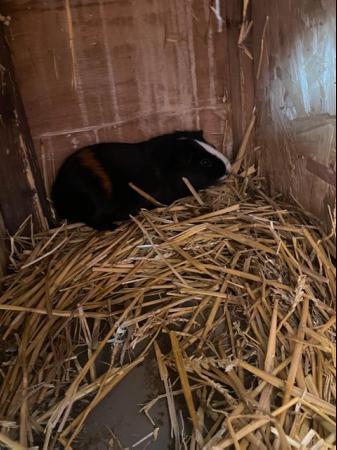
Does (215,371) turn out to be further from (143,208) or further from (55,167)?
(55,167)

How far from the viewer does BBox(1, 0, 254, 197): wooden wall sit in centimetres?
171

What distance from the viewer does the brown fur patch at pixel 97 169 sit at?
1.81 meters

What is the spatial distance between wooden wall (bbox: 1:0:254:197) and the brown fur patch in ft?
0.36

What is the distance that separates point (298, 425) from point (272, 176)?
929mm

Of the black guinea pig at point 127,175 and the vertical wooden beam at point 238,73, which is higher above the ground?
the vertical wooden beam at point 238,73

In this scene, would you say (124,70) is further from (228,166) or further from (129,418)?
(129,418)

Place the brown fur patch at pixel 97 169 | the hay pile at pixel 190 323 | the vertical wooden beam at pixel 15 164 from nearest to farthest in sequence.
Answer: the hay pile at pixel 190 323 < the vertical wooden beam at pixel 15 164 < the brown fur patch at pixel 97 169

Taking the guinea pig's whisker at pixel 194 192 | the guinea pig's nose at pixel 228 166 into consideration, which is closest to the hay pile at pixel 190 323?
the guinea pig's whisker at pixel 194 192

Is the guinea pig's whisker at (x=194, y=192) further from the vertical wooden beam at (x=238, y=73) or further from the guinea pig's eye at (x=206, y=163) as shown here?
the vertical wooden beam at (x=238, y=73)

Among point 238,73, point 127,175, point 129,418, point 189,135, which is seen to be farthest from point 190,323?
point 238,73

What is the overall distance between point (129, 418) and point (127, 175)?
0.92 meters

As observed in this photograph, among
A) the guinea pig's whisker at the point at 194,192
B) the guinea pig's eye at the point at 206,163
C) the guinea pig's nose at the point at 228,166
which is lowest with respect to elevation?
the guinea pig's whisker at the point at 194,192

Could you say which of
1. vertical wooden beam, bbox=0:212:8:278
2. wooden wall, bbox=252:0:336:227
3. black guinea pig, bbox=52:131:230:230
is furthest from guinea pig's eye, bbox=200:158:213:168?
vertical wooden beam, bbox=0:212:8:278

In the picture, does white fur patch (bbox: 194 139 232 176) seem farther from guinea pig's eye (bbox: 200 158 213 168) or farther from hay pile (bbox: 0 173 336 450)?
hay pile (bbox: 0 173 336 450)
